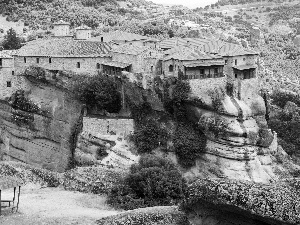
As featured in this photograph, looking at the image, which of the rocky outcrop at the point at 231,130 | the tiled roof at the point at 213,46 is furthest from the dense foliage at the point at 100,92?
the tiled roof at the point at 213,46

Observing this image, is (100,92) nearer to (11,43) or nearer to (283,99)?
(11,43)

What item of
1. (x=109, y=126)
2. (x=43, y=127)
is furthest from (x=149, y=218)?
(x=43, y=127)

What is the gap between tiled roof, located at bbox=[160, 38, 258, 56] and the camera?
1824 inches

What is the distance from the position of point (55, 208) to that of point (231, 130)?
21.1 meters

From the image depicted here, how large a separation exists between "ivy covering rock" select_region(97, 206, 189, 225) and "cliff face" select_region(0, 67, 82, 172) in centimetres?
2881

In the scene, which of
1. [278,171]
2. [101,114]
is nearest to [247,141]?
[278,171]

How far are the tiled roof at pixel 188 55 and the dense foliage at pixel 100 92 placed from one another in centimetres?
517

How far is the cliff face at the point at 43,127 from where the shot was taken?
47.8 metres

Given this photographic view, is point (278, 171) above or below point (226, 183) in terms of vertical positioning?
below

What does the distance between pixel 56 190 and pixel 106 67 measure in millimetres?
21084

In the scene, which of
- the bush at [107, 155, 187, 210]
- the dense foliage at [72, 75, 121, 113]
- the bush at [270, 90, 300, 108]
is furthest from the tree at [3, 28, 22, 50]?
the bush at [107, 155, 187, 210]

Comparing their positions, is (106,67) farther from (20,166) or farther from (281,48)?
(281,48)

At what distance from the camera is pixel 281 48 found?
105500 millimetres

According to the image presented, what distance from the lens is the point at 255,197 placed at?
46.4 ft
